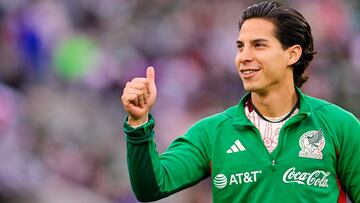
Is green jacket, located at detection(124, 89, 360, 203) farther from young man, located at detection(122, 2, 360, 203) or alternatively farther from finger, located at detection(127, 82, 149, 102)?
finger, located at detection(127, 82, 149, 102)

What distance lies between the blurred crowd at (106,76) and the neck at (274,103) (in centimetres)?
441

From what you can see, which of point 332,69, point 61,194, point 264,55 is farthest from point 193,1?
point 264,55

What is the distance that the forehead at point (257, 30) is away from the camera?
189 inches

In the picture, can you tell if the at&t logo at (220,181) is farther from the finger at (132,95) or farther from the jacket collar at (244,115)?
the finger at (132,95)

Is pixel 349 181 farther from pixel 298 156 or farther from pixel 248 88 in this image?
pixel 248 88

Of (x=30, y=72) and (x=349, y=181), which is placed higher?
(x=30, y=72)

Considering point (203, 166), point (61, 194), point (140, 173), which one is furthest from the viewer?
point (61, 194)

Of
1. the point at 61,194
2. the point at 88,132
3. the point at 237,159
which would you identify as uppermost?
the point at 88,132

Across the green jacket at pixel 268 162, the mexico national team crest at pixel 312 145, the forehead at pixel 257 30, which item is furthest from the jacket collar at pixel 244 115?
the forehead at pixel 257 30

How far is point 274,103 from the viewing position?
16.1 feet

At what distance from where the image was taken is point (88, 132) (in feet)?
31.5

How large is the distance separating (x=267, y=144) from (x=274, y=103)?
242 mm

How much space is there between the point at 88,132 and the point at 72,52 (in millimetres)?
905

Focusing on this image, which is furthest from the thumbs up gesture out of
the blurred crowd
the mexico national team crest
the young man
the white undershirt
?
the blurred crowd
